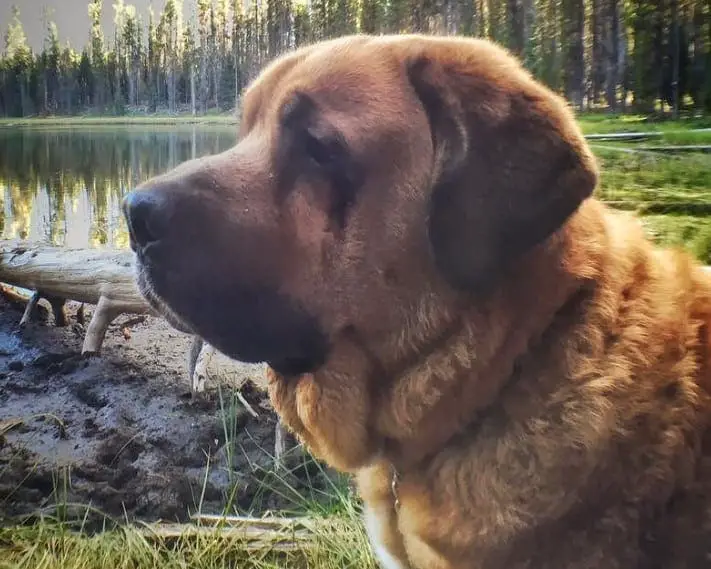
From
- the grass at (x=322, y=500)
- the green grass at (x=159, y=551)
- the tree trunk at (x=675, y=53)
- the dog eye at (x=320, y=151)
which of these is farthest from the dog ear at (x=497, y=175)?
the green grass at (x=159, y=551)

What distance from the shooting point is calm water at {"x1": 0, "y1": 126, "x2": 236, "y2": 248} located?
2326 mm

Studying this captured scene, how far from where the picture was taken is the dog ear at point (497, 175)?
1.22 metres

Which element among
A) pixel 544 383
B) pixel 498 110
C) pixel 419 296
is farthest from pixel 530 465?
pixel 498 110

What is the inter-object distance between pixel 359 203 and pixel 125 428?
143cm

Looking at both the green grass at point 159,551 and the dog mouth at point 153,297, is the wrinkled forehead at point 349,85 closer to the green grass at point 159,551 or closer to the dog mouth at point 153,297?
the dog mouth at point 153,297

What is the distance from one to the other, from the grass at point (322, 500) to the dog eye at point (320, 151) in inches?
33.0

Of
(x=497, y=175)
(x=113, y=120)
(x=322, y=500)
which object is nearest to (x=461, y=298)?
(x=497, y=175)

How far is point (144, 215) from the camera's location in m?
1.28

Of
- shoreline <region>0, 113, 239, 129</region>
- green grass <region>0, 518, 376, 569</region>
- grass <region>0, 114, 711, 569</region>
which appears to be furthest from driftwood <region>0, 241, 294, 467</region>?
shoreline <region>0, 113, 239, 129</region>

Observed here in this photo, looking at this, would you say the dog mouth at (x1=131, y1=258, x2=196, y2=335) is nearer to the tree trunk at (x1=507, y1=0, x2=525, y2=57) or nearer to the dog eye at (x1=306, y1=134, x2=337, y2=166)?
the dog eye at (x1=306, y1=134, x2=337, y2=166)

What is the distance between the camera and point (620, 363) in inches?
49.1

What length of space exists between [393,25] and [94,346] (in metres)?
1.41

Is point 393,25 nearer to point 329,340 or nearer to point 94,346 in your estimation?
point 329,340

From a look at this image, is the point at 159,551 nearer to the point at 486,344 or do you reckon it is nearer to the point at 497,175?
the point at 486,344
